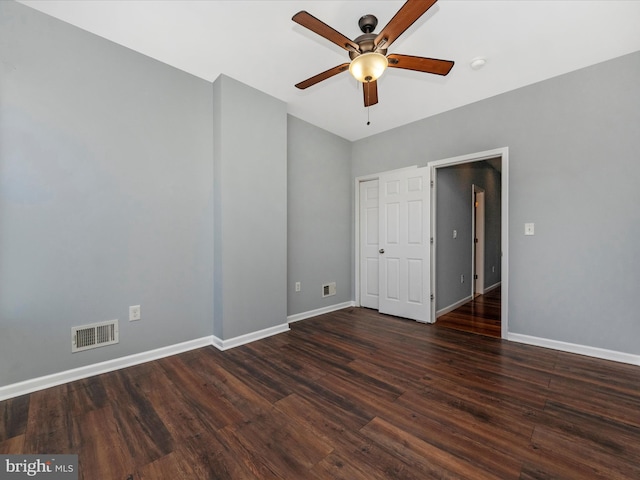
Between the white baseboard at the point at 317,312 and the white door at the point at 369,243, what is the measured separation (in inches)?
11.7

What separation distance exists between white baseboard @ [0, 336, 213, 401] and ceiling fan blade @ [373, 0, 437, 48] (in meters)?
3.17

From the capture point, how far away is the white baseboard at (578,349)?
95.8 inches

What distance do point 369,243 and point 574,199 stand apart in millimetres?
2558

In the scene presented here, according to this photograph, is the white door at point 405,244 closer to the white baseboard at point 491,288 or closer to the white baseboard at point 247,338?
the white baseboard at point 247,338

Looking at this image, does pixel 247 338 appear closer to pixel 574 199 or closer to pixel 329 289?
pixel 329 289

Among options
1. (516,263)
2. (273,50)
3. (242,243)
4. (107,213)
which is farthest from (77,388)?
(516,263)

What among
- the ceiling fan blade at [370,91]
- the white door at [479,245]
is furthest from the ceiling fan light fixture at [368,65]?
the white door at [479,245]

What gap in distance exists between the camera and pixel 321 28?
166 centimetres

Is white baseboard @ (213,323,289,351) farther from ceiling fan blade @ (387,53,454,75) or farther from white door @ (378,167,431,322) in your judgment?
ceiling fan blade @ (387,53,454,75)

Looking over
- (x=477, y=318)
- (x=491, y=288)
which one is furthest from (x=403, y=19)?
(x=491, y=288)

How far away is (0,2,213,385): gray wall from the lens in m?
1.97

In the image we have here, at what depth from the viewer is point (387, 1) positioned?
1855 millimetres

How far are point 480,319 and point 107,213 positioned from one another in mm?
4609

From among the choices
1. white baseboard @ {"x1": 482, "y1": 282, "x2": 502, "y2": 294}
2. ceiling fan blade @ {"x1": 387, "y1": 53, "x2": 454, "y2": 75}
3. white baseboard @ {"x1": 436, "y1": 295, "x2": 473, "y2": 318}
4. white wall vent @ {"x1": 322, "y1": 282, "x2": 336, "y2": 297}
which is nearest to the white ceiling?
ceiling fan blade @ {"x1": 387, "y1": 53, "x2": 454, "y2": 75}
